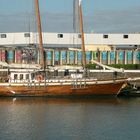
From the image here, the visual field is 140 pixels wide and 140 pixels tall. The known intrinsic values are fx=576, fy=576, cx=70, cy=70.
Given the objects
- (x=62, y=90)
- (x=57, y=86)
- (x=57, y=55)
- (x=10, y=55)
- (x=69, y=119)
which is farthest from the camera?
(x=10, y=55)

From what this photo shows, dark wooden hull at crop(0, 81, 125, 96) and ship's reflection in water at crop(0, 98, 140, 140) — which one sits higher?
dark wooden hull at crop(0, 81, 125, 96)

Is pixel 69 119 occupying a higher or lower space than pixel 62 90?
lower

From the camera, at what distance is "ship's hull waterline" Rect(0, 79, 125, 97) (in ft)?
209

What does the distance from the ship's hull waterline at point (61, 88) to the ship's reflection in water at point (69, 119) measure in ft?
4.36

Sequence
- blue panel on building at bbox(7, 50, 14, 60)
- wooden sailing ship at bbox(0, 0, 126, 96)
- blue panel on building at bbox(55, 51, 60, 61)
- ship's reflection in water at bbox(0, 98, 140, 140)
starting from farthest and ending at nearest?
blue panel on building at bbox(7, 50, 14, 60) → blue panel on building at bbox(55, 51, 60, 61) → wooden sailing ship at bbox(0, 0, 126, 96) → ship's reflection in water at bbox(0, 98, 140, 140)

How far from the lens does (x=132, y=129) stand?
43.9 metres

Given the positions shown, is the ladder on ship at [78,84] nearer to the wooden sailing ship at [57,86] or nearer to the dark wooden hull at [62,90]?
the wooden sailing ship at [57,86]

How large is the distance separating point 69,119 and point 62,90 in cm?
1533

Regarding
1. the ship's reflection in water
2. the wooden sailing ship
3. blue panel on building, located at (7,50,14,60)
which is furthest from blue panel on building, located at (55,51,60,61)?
the ship's reflection in water

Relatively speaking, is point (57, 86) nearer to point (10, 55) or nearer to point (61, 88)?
point (61, 88)

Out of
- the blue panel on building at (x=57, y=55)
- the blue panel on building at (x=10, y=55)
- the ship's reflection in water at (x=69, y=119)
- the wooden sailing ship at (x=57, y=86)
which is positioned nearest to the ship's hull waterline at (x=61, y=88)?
the wooden sailing ship at (x=57, y=86)

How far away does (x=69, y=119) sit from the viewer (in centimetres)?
4862

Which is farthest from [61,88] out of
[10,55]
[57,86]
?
[10,55]

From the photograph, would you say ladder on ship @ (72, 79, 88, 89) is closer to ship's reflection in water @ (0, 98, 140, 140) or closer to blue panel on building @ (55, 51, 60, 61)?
ship's reflection in water @ (0, 98, 140, 140)
